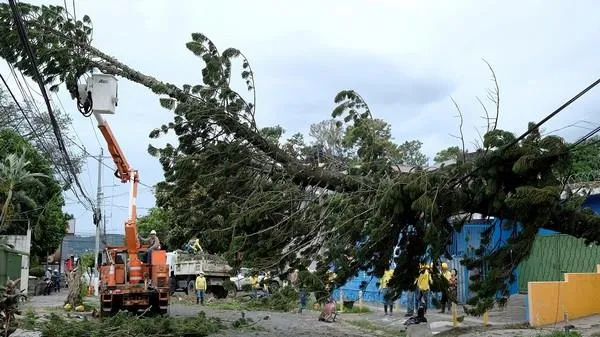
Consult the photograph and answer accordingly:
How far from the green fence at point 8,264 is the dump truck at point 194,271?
687 centimetres

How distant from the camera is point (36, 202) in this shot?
112ft

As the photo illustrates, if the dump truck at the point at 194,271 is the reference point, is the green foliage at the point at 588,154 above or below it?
above

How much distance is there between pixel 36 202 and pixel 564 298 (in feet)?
90.4

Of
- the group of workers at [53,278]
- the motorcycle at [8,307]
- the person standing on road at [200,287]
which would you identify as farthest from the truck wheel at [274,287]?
the group of workers at [53,278]

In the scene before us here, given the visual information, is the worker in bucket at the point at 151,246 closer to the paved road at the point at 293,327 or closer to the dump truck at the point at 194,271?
the paved road at the point at 293,327

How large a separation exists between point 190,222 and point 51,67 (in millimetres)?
4145

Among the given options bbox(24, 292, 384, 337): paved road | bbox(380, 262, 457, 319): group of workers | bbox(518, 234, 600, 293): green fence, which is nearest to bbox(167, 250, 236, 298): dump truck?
bbox(24, 292, 384, 337): paved road

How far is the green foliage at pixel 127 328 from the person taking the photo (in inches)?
514

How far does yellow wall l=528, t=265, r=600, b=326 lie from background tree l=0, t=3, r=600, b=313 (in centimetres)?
526

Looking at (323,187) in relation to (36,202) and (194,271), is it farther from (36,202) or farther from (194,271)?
(36,202)

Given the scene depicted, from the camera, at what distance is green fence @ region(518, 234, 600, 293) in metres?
18.6

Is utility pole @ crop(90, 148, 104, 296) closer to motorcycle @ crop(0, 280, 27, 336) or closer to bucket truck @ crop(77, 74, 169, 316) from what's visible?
bucket truck @ crop(77, 74, 169, 316)

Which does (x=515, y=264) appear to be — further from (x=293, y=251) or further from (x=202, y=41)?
(x=202, y=41)

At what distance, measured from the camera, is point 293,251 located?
10.9 meters
